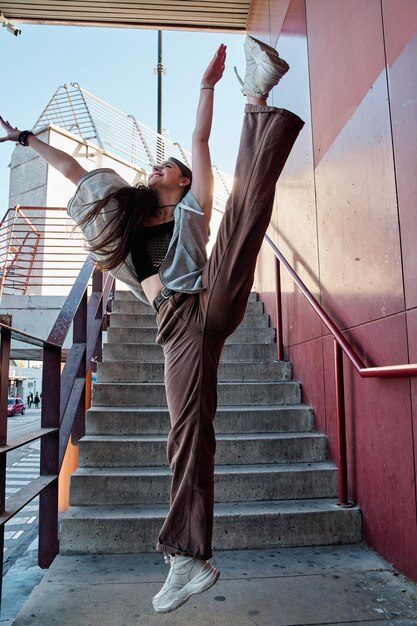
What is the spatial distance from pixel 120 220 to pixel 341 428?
187 cm

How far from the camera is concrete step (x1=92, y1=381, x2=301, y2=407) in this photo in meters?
3.58

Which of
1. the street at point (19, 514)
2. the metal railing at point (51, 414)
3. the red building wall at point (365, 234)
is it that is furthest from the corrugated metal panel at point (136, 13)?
the street at point (19, 514)

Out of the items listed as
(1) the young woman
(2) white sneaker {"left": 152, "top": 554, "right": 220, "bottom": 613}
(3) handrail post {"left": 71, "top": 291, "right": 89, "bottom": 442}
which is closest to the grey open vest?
(1) the young woman

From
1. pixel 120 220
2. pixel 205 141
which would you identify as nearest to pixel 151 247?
pixel 120 220

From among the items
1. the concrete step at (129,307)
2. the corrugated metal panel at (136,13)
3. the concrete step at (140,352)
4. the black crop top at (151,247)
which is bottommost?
the concrete step at (140,352)

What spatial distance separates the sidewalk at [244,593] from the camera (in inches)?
72.7

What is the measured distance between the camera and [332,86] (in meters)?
3.34

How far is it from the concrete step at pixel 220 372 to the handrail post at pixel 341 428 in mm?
1159

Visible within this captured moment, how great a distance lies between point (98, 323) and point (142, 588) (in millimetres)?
2294

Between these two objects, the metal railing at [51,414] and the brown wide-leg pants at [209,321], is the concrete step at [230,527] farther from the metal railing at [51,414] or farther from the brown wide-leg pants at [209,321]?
the brown wide-leg pants at [209,321]

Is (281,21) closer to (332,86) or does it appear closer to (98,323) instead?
(332,86)

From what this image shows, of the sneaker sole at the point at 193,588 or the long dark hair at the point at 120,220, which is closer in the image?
the sneaker sole at the point at 193,588

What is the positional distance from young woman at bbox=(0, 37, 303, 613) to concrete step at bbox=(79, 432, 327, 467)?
5.13 feet

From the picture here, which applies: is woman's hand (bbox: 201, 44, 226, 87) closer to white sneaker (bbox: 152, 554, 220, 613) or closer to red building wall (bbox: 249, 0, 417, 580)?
red building wall (bbox: 249, 0, 417, 580)
